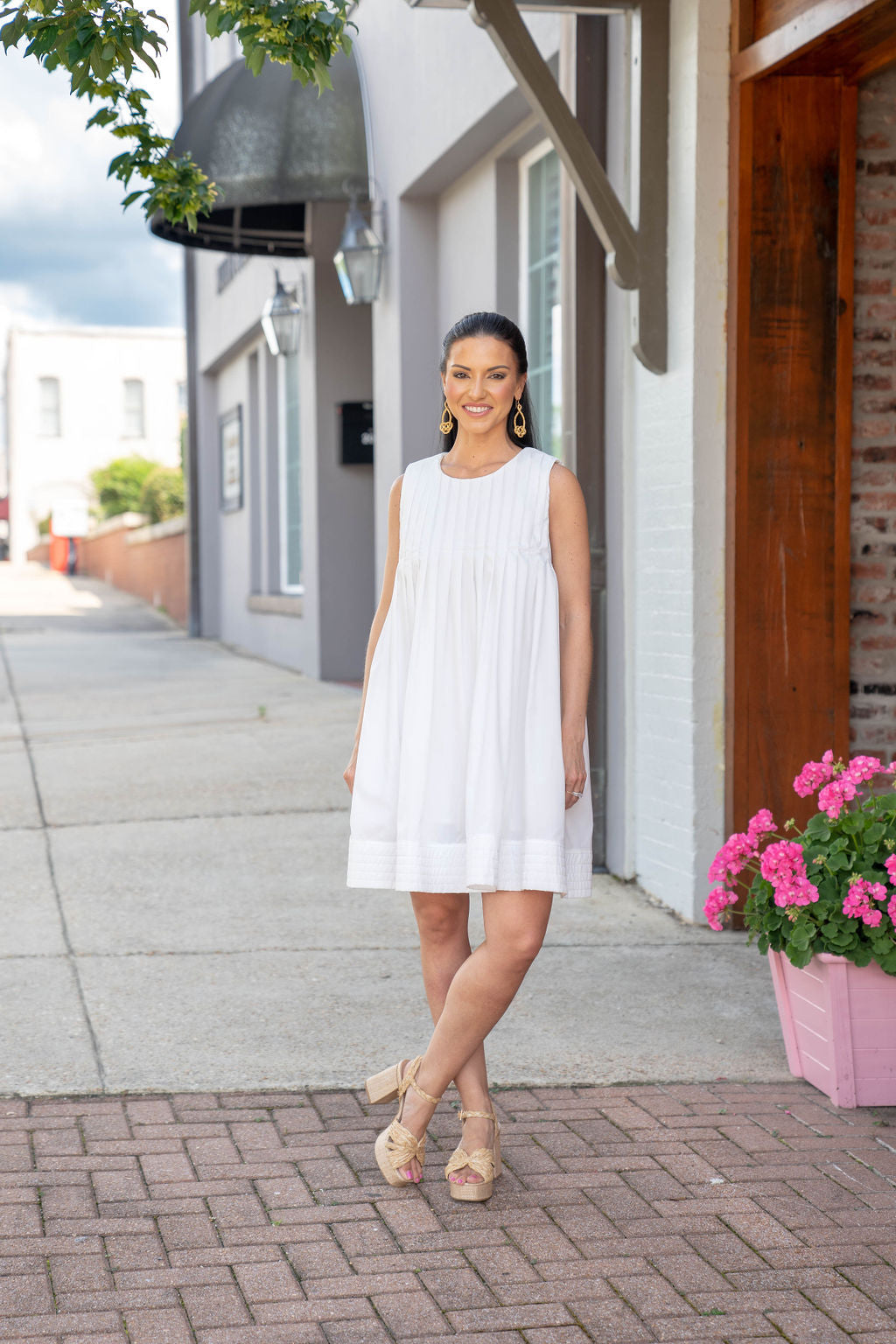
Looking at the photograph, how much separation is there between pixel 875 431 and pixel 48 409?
176ft

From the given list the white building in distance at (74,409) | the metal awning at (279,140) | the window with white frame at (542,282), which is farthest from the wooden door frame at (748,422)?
the white building in distance at (74,409)

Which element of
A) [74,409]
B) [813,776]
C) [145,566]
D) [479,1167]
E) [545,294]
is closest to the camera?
[479,1167]

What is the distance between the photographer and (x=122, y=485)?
46062 mm

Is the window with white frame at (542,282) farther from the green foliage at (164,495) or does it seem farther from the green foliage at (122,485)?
the green foliage at (122,485)

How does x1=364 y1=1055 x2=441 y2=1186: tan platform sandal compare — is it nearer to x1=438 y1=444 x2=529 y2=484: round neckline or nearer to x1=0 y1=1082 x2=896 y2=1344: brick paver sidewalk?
x1=0 y1=1082 x2=896 y2=1344: brick paver sidewalk

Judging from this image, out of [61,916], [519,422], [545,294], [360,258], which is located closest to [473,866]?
[519,422]

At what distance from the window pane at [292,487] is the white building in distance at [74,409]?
132ft

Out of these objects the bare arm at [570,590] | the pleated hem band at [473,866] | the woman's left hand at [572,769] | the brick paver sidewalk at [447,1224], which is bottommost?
the brick paver sidewalk at [447,1224]

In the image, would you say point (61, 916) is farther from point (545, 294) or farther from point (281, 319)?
point (281, 319)

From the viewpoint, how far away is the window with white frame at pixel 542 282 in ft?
24.8

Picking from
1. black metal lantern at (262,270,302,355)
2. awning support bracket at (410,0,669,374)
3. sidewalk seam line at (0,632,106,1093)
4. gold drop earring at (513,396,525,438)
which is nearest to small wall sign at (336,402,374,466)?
black metal lantern at (262,270,302,355)

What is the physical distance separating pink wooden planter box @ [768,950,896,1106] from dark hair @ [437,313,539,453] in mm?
1425

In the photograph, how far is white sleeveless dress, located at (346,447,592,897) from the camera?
297cm

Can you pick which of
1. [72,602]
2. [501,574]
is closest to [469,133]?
[501,574]
